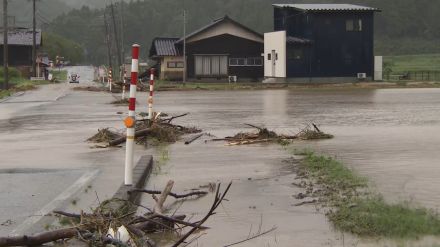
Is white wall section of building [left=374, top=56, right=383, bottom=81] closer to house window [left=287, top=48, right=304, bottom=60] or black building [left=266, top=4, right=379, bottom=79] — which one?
Answer: black building [left=266, top=4, right=379, bottom=79]

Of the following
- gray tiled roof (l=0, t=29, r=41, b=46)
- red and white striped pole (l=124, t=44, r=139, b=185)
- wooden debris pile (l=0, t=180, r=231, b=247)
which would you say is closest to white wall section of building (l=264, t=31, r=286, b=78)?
gray tiled roof (l=0, t=29, r=41, b=46)

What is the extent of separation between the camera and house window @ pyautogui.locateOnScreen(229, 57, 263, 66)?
52219mm

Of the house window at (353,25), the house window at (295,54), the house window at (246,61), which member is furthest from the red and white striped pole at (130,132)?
the house window at (246,61)

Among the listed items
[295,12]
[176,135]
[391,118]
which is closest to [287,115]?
[391,118]

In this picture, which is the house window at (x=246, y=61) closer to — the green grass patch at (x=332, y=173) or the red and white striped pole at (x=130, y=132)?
the green grass patch at (x=332, y=173)

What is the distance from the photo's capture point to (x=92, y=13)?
13975 cm

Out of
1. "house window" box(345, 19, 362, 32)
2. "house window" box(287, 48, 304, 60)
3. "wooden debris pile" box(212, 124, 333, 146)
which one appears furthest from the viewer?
"house window" box(287, 48, 304, 60)

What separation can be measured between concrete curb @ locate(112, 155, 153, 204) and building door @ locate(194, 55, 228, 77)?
144ft

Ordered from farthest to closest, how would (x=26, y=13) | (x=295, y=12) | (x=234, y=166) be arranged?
1. (x=26, y=13)
2. (x=295, y=12)
3. (x=234, y=166)

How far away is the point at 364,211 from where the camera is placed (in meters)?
5.29

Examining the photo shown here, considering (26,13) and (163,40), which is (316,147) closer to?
(163,40)

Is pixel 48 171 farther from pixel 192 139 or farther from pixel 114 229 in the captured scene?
pixel 114 229

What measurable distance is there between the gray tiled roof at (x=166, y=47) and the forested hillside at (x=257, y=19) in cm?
4386

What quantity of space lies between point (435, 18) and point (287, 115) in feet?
295
